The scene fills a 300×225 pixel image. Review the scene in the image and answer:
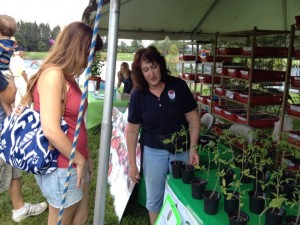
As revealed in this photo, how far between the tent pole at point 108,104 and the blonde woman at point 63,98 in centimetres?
12

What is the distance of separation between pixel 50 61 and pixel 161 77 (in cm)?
73

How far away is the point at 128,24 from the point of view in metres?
5.10

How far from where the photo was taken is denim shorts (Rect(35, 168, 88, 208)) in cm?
134

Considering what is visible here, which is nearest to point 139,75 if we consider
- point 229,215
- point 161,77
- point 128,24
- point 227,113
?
point 161,77

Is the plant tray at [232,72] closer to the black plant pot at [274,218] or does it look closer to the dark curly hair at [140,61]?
the dark curly hair at [140,61]

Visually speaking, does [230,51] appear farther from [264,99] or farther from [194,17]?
[264,99]

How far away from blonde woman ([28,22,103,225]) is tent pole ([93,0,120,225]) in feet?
0.38

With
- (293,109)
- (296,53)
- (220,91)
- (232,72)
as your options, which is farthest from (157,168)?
(220,91)

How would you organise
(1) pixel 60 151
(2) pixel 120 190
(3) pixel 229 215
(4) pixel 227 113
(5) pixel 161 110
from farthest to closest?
(4) pixel 227 113 < (2) pixel 120 190 < (5) pixel 161 110 < (1) pixel 60 151 < (3) pixel 229 215

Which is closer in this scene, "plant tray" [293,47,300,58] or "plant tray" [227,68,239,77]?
"plant tray" [293,47,300,58]

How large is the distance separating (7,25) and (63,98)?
1.01 meters

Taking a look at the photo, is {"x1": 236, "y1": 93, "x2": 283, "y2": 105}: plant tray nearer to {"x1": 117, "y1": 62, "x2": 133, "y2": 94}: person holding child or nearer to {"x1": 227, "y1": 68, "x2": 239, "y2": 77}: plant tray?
{"x1": 227, "y1": 68, "x2": 239, "y2": 77}: plant tray

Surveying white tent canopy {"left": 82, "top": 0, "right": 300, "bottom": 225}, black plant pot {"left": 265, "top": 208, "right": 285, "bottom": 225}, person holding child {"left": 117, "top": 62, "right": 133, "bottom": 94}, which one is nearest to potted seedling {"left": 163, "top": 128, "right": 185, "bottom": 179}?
black plant pot {"left": 265, "top": 208, "right": 285, "bottom": 225}

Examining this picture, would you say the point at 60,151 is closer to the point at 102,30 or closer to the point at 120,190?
the point at 120,190
